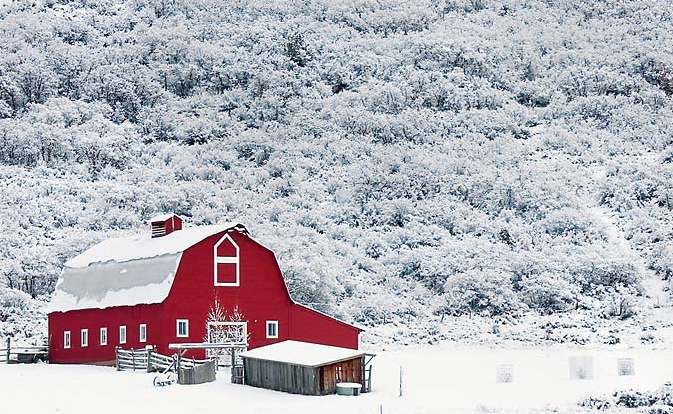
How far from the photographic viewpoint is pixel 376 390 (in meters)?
33.6

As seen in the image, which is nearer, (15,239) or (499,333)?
(499,333)

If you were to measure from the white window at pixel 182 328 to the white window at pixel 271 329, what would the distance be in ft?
11.4

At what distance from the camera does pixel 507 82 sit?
347 feet

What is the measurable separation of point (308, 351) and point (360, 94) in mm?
70807

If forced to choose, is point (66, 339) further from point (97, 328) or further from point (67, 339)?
point (97, 328)

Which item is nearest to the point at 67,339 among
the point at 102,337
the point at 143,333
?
the point at 102,337

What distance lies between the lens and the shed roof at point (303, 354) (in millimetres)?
31953

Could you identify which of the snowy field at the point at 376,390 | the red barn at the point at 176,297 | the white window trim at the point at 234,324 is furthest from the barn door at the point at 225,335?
the snowy field at the point at 376,390

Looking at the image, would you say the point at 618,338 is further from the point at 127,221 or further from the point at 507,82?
the point at 507,82

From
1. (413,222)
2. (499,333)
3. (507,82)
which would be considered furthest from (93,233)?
(507,82)

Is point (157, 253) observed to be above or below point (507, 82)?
below

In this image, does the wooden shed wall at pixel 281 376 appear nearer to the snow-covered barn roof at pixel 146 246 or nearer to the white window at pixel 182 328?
the white window at pixel 182 328

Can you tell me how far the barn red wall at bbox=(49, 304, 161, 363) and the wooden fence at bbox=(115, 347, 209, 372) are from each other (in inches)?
36.1

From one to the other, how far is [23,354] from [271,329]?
10094mm
